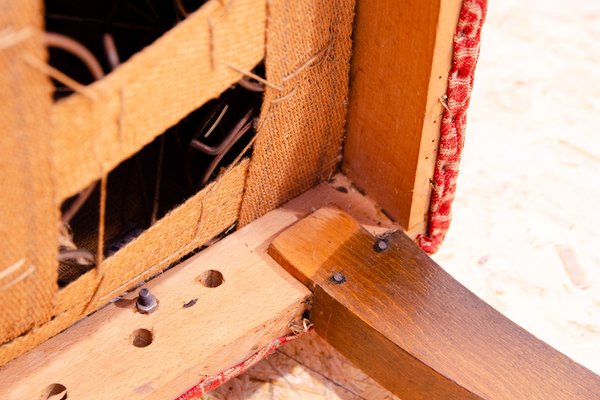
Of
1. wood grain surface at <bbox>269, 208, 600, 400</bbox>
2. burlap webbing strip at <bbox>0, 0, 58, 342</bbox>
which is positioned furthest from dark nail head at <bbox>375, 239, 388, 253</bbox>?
burlap webbing strip at <bbox>0, 0, 58, 342</bbox>

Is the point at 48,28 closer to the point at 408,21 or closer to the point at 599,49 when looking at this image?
the point at 408,21

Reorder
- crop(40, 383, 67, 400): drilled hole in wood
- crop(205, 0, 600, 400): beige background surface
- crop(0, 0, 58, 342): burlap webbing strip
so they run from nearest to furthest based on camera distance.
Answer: crop(0, 0, 58, 342): burlap webbing strip < crop(40, 383, 67, 400): drilled hole in wood < crop(205, 0, 600, 400): beige background surface

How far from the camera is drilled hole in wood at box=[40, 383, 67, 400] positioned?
2.84 feet

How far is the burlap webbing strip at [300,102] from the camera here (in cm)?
89

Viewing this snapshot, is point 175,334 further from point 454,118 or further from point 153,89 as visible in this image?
point 454,118

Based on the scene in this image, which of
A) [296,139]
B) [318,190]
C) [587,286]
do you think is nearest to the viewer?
[296,139]

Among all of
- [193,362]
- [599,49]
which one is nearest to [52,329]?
[193,362]

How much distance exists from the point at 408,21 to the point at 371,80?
0.43 feet

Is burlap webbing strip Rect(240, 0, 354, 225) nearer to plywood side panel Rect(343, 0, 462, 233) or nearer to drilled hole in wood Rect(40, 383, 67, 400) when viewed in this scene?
plywood side panel Rect(343, 0, 462, 233)

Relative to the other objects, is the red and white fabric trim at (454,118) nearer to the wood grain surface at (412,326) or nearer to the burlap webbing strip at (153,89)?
the wood grain surface at (412,326)

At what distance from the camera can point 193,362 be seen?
90cm

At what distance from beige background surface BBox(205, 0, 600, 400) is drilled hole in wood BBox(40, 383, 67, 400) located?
0.27m

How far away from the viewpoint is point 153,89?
0.75m

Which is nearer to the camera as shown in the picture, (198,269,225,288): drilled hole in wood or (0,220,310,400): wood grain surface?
(0,220,310,400): wood grain surface
